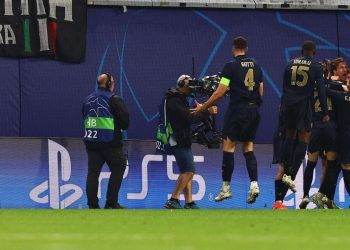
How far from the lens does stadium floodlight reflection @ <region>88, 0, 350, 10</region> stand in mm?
19328

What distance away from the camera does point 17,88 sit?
19.1m

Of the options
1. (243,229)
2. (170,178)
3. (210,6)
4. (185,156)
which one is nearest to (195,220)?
(243,229)

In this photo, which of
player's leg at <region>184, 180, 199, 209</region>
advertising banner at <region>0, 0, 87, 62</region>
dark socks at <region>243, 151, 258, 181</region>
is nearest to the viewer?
dark socks at <region>243, 151, 258, 181</region>

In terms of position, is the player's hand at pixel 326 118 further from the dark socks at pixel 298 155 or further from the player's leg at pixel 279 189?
the player's leg at pixel 279 189

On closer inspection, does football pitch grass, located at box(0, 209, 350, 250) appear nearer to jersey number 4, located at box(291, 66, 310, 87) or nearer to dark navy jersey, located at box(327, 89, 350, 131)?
jersey number 4, located at box(291, 66, 310, 87)

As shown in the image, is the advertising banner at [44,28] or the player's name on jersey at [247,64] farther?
the advertising banner at [44,28]

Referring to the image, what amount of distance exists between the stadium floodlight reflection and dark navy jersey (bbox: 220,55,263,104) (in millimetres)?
4595

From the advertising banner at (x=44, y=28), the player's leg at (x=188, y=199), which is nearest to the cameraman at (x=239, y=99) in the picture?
the player's leg at (x=188, y=199)

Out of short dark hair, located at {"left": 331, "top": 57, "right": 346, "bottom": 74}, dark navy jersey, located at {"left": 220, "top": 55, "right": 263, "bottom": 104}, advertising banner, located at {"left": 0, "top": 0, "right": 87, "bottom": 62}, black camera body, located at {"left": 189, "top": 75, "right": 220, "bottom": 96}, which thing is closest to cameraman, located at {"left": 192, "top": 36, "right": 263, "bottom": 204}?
dark navy jersey, located at {"left": 220, "top": 55, "right": 263, "bottom": 104}

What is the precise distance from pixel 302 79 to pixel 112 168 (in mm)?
2860

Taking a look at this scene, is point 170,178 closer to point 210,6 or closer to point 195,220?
point 210,6

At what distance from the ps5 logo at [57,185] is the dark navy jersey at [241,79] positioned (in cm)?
426

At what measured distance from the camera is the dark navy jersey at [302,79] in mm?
15156

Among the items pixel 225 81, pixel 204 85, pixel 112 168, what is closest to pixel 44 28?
pixel 204 85
